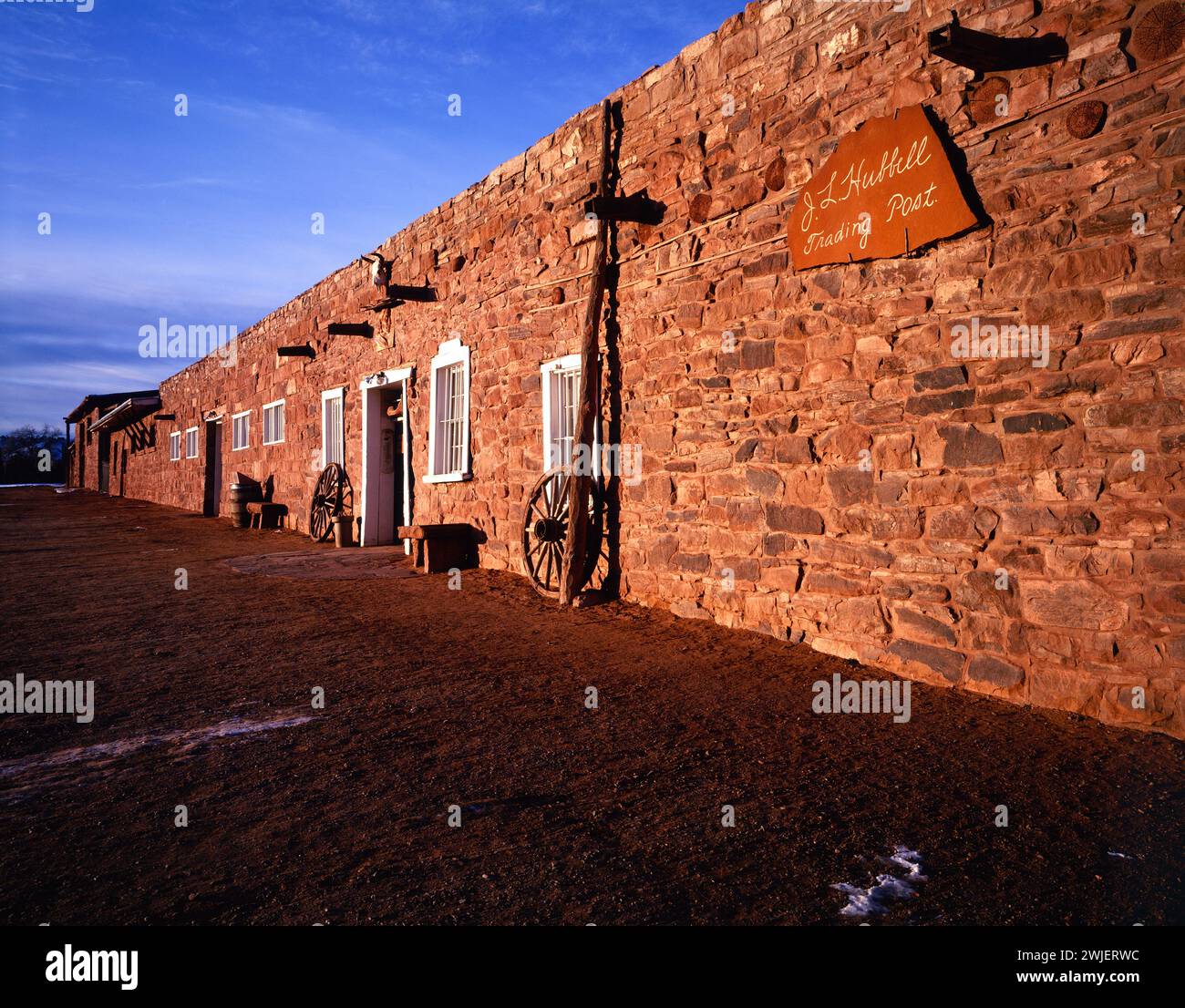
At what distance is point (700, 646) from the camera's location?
18.5 ft

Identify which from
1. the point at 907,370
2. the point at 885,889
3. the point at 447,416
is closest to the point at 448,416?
Answer: the point at 447,416

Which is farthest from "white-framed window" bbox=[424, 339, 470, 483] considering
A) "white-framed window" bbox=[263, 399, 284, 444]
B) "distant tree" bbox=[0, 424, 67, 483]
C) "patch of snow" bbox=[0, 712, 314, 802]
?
"distant tree" bbox=[0, 424, 67, 483]

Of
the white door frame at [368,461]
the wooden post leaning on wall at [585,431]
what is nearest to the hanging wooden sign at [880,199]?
the wooden post leaning on wall at [585,431]

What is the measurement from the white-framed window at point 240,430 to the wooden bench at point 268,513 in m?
2.50

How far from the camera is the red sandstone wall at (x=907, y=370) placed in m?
3.81

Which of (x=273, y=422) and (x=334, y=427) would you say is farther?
(x=273, y=422)

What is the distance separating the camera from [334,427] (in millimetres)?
13453

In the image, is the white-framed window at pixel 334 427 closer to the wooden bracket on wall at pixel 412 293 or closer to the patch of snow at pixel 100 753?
the wooden bracket on wall at pixel 412 293

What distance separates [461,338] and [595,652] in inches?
214

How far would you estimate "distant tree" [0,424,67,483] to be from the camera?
43.0 meters

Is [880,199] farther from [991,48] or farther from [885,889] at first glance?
[885,889]

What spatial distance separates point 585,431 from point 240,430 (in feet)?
44.2

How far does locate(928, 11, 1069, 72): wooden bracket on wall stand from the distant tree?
44.7 meters
